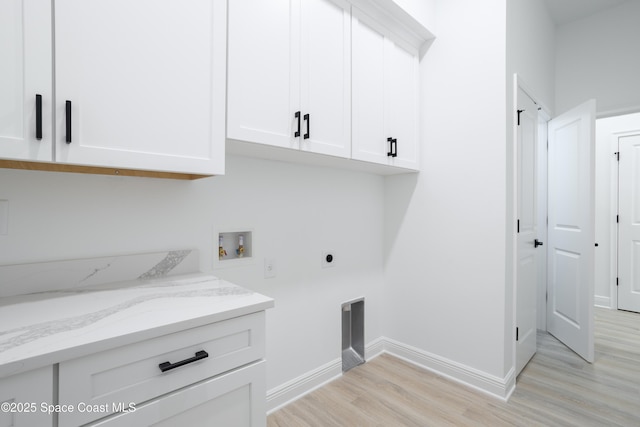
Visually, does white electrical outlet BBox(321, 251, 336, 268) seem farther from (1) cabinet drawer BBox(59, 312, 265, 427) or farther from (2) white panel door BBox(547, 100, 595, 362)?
(2) white panel door BBox(547, 100, 595, 362)

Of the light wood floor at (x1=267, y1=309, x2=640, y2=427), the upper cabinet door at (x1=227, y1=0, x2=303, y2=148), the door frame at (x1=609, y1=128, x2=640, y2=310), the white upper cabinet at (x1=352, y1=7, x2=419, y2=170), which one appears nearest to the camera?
the upper cabinet door at (x1=227, y1=0, x2=303, y2=148)

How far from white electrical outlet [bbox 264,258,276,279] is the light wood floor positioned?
0.80 metres

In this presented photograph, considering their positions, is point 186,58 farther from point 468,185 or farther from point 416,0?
point 468,185

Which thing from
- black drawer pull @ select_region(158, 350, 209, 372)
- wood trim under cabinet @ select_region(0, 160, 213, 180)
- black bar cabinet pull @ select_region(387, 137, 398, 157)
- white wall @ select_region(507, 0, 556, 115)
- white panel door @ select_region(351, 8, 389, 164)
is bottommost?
black drawer pull @ select_region(158, 350, 209, 372)

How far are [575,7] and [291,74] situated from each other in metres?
3.01

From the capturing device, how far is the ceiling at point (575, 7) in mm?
2643

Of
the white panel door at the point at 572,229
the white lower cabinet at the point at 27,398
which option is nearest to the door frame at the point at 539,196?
the white panel door at the point at 572,229

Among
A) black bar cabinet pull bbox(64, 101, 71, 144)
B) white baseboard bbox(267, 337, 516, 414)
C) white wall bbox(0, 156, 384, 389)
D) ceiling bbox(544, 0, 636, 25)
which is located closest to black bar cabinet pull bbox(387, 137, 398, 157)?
white wall bbox(0, 156, 384, 389)

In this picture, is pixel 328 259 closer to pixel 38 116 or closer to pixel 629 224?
pixel 38 116

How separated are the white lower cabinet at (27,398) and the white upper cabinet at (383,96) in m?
1.54

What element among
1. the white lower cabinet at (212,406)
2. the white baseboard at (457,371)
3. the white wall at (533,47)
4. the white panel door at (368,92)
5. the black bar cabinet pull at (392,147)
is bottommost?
the white baseboard at (457,371)

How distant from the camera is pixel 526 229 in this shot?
2.29 m

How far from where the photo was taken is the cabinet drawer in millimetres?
717

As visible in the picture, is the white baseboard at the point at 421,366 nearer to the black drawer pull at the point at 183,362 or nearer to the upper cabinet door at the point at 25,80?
the black drawer pull at the point at 183,362
